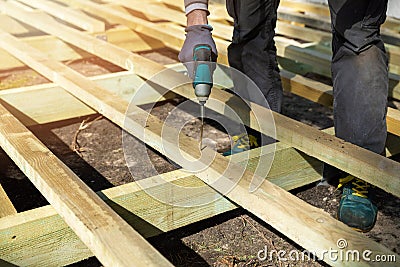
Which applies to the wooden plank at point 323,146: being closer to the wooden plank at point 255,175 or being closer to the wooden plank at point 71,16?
the wooden plank at point 255,175

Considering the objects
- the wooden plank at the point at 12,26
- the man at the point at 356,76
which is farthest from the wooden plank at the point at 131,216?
the wooden plank at the point at 12,26

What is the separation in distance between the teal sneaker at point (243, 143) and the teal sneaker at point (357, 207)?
50 cm

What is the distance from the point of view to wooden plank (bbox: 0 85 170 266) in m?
1.22

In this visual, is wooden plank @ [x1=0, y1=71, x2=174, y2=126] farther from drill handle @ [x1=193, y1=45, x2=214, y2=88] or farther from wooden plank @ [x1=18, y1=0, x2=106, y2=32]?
drill handle @ [x1=193, y1=45, x2=214, y2=88]

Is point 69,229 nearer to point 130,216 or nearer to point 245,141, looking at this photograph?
point 130,216

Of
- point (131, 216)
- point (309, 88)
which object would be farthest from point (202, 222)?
point (309, 88)

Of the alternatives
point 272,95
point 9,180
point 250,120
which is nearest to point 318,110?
point 272,95

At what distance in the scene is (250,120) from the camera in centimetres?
215

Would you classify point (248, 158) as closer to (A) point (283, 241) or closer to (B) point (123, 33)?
(A) point (283, 241)

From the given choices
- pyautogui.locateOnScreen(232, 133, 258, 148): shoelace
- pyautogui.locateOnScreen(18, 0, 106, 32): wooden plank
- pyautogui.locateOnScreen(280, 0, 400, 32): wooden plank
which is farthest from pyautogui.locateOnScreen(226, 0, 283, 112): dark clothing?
pyautogui.locateOnScreen(280, 0, 400, 32): wooden plank

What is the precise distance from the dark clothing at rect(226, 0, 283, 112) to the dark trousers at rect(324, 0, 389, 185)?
0.40m

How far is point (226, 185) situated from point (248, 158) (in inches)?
10.0

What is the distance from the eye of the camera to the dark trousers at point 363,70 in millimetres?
1823

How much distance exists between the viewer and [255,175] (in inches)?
64.8
